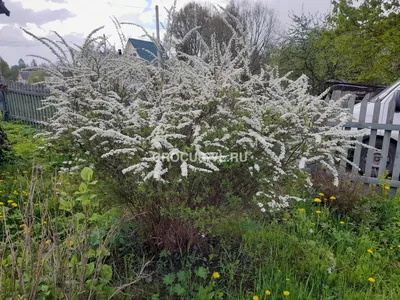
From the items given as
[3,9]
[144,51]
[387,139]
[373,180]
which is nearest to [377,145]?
Answer: [387,139]

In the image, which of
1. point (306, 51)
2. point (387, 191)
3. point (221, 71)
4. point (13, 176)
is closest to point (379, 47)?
point (306, 51)

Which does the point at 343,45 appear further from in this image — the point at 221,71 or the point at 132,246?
the point at 132,246

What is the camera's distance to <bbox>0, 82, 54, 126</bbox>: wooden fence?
898 centimetres

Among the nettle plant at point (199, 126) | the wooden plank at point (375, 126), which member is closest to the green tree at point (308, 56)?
the wooden plank at point (375, 126)

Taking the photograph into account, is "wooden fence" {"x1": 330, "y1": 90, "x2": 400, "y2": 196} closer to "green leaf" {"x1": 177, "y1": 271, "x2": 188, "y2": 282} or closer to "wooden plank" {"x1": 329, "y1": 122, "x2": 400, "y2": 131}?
"wooden plank" {"x1": 329, "y1": 122, "x2": 400, "y2": 131}

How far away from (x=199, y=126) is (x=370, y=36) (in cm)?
937

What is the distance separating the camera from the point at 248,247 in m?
2.47

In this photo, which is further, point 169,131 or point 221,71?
point 221,71

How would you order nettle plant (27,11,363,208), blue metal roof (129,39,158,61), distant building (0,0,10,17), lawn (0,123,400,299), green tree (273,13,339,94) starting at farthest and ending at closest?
green tree (273,13,339,94) < distant building (0,0,10,17) < blue metal roof (129,39,158,61) < nettle plant (27,11,363,208) < lawn (0,123,400,299)

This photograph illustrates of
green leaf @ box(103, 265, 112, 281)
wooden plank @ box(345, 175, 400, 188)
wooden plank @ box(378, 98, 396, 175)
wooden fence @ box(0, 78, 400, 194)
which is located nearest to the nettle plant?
green leaf @ box(103, 265, 112, 281)

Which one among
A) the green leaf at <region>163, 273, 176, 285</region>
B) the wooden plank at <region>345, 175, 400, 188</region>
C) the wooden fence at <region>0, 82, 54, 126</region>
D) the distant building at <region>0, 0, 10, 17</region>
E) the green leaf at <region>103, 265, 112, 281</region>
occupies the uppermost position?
the distant building at <region>0, 0, 10, 17</region>

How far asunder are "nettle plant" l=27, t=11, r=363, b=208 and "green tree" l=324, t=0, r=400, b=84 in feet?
26.1

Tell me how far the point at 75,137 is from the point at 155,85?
75 centimetres

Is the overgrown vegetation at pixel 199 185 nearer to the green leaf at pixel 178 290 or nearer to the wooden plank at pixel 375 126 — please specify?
the green leaf at pixel 178 290
